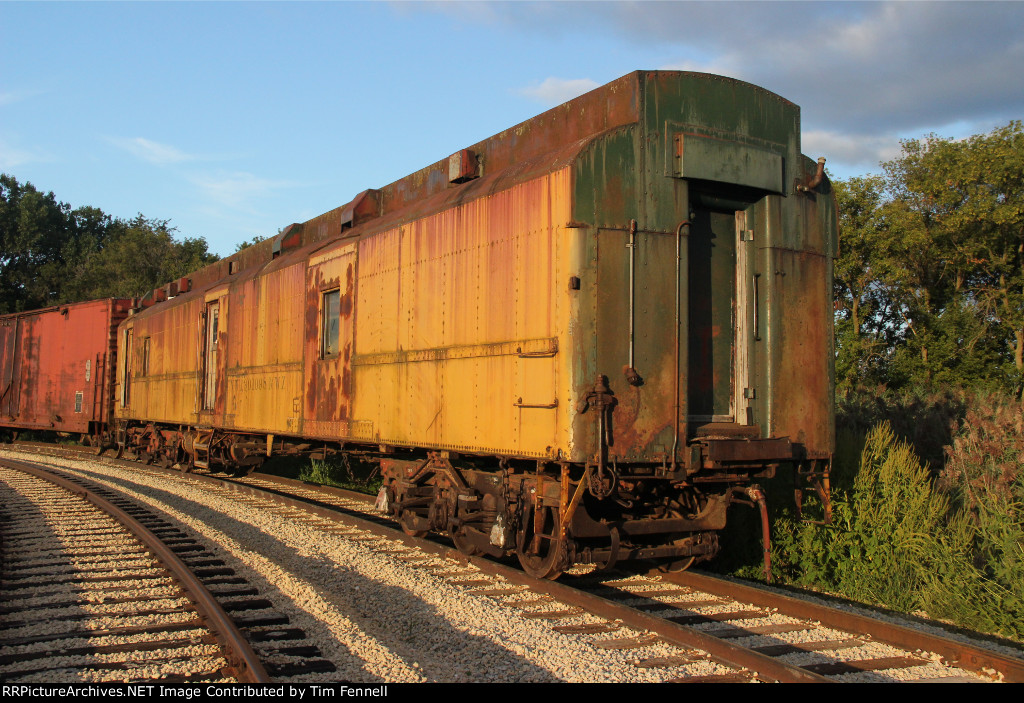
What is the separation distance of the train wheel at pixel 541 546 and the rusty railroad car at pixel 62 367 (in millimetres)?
17353

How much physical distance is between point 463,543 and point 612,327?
2.82 meters

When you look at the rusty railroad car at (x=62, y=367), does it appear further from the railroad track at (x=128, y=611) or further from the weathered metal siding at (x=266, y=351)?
the railroad track at (x=128, y=611)

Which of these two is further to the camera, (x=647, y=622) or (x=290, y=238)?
(x=290, y=238)

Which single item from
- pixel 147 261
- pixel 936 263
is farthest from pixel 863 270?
pixel 147 261

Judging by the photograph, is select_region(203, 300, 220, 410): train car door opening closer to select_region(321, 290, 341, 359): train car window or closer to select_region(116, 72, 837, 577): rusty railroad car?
select_region(321, 290, 341, 359): train car window

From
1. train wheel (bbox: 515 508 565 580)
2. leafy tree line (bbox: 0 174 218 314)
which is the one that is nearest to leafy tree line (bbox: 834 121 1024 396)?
train wheel (bbox: 515 508 565 580)

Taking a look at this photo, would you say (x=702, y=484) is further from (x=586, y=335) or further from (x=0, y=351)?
(x=0, y=351)

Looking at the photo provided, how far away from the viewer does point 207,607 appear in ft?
18.3

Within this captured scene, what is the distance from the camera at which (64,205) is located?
60906 mm

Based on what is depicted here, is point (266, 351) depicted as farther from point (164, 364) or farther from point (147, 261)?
point (147, 261)

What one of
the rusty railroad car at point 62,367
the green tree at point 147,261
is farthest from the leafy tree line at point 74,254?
the rusty railroad car at point 62,367
